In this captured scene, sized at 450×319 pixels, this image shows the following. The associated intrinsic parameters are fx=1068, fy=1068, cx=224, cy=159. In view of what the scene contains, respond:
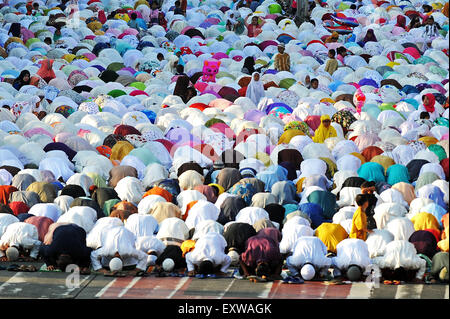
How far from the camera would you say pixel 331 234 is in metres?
13.4

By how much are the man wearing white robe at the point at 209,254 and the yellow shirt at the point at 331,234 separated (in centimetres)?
131

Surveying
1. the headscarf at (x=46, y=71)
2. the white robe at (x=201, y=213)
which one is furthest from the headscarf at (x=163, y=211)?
the headscarf at (x=46, y=71)

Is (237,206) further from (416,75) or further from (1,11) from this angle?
(1,11)

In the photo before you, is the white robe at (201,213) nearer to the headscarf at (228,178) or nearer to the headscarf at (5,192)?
the headscarf at (228,178)

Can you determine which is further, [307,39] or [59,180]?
[307,39]

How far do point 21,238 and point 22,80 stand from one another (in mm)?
8845

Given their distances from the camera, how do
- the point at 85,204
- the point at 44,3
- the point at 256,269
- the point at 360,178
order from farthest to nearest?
the point at 44,3 → the point at 360,178 → the point at 85,204 → the point at 256,269

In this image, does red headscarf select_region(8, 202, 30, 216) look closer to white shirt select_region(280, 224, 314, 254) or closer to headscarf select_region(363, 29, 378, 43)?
white shirt select_region(280, 224, 314, 254)

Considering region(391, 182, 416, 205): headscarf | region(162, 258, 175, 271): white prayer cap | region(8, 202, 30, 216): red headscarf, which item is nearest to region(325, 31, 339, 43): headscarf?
region(391, 182, 416, 205): headscarf

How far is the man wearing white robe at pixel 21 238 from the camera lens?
1330cm
